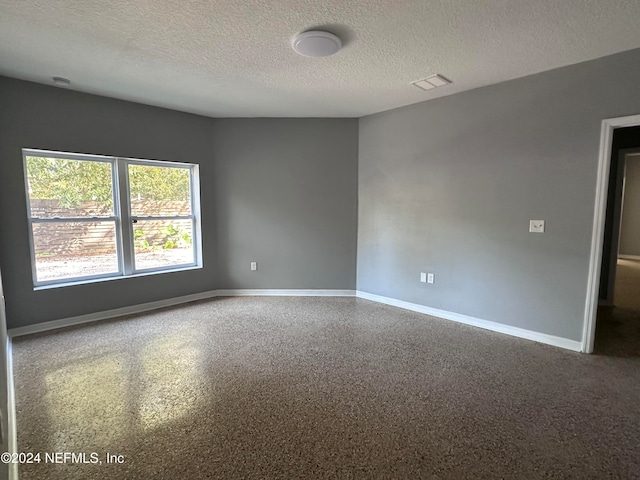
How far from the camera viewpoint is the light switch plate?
289 cm

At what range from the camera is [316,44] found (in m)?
2.25

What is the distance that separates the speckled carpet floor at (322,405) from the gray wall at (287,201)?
1.41 meters

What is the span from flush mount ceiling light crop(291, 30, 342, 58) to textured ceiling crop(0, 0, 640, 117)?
62 millimetres

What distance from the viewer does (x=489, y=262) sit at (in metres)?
3.25

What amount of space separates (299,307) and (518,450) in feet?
9.01

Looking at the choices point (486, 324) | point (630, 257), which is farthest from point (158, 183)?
point (630, 257)

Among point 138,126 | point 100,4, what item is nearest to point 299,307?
point 138,126

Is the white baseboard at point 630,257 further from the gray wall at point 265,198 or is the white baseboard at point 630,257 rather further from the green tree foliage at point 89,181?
the green tree foliage at point 89,181

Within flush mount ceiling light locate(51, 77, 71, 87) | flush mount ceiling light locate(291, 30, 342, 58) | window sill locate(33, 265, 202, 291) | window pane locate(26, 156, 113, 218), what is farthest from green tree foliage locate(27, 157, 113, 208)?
flush mount ceiling light locate(291, 30, 342, 58)

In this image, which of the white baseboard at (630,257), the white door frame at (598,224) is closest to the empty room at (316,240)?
the white door frame at (598,224)

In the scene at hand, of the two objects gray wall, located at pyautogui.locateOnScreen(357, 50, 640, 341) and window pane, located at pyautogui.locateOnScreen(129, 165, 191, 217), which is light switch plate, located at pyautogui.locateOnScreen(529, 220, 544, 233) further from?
window pane, located at pyautogui.locateOnScreen(129, 165, 191, 217)

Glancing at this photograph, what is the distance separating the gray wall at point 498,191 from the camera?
104 inches

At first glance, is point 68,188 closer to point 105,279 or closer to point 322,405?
point 105,279

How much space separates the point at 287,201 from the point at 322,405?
3.00m
